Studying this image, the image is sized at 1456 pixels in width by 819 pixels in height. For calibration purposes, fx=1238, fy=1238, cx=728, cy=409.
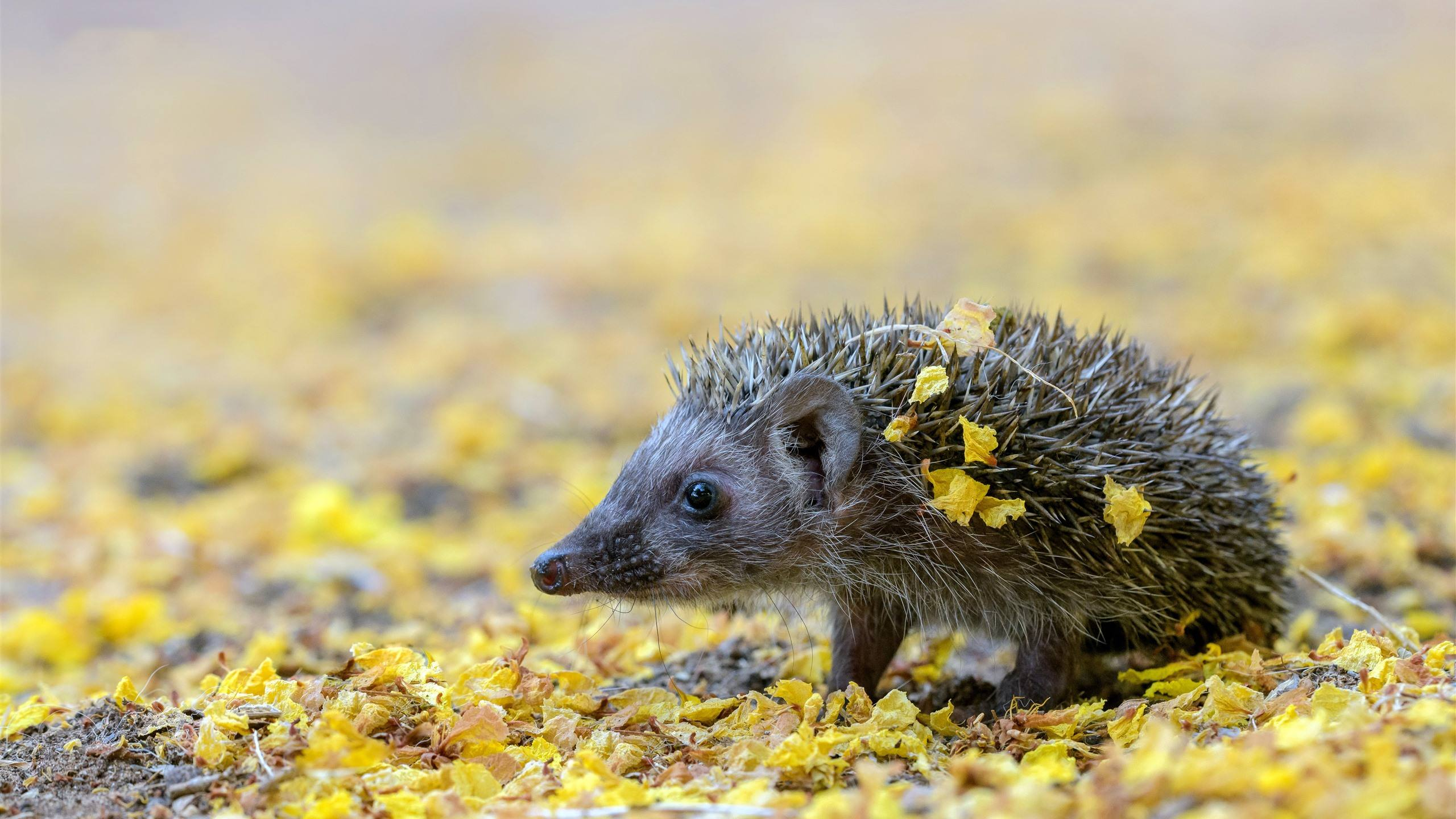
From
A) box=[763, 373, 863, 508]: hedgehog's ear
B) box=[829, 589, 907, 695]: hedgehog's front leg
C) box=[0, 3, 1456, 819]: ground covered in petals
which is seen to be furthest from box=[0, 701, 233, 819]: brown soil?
box=[829, 589, 907, 695]: hedgehog's front leg

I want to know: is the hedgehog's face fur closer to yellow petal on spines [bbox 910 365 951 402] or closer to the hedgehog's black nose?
the hedgehog's black nose

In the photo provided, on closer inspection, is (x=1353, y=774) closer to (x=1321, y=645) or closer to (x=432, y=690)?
(x=1321, y=645)

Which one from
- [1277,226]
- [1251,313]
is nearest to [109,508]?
[1251,313]

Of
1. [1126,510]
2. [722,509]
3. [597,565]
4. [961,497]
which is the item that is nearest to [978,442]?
[961,497]

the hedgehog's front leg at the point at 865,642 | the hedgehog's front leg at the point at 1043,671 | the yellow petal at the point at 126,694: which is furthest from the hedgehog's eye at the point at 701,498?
the yellow petal at the point at 126,694

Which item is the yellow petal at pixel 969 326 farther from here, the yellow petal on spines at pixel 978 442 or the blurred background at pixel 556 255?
the blurred background at pixel 556 255

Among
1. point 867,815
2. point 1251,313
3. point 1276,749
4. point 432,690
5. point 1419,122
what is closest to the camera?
point 867,815
